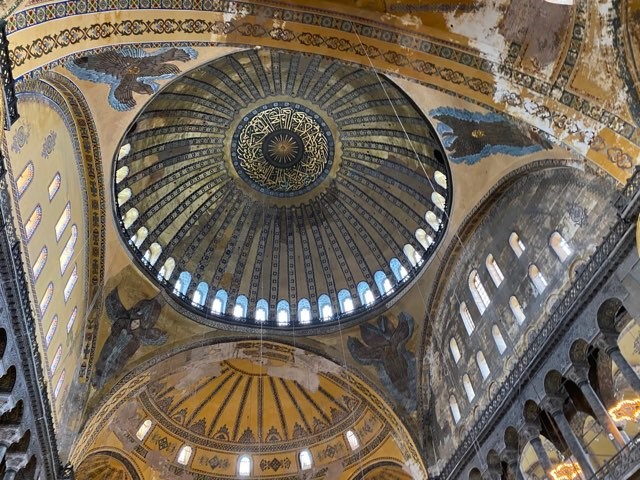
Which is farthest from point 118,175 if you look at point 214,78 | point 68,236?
point 214,78

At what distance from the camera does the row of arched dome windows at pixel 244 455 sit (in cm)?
1714

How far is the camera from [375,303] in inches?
652

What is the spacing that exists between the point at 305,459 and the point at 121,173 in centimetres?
1179

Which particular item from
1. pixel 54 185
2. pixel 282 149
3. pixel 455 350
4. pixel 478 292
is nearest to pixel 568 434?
pixel 478 292

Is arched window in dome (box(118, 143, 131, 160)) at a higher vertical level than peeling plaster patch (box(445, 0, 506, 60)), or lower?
higher

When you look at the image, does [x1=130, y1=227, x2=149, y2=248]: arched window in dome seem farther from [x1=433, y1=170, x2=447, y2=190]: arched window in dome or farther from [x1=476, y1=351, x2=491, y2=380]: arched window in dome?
[x1=476, y1=351, x2=491, y2=380]: arched window in dome

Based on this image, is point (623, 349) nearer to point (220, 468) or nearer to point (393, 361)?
point (393, 361)

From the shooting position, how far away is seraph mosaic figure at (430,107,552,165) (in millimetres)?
10625

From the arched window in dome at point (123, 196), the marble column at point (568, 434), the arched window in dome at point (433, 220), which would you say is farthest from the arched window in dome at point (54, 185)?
the marble column at point (568, 434)

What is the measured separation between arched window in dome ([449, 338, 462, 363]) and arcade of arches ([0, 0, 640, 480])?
56mm

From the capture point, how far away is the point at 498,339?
1204 centimetres

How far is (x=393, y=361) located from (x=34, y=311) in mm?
10130

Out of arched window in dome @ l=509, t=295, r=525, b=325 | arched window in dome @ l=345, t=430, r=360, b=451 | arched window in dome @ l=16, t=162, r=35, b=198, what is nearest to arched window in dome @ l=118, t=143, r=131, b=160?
arched window in dome @ l=16, t=162, r=35, b=198

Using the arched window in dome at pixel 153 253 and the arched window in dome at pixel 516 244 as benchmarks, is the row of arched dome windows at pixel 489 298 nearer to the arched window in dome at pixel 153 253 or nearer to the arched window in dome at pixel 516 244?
the arched window in dome at pixel 516 244
